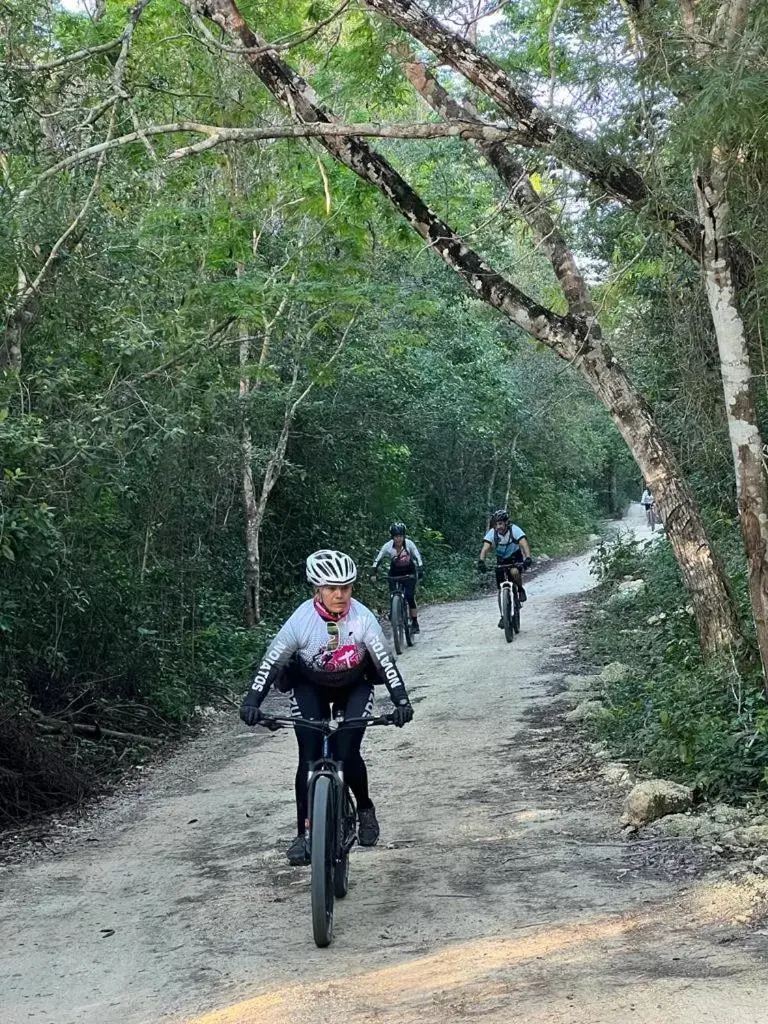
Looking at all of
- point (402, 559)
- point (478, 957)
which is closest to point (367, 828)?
point (478, 957)

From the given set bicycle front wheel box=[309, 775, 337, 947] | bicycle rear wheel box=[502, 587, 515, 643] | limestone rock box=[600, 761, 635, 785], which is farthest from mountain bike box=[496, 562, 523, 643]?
bicycle front wheel box=[309, 775, 337, 947]

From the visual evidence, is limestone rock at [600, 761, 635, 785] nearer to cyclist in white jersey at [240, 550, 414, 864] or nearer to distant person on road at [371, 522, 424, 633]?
cyclist in white jersey at [240, 550, 414, 864]

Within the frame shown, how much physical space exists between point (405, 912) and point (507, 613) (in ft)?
34.2

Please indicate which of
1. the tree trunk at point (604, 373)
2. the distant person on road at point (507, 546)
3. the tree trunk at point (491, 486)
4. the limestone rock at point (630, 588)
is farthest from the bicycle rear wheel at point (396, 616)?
the tree trunk at point (491, 486)

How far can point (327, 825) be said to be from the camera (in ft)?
17.6

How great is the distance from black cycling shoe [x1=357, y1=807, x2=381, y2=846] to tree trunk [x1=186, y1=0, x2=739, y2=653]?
4.49 m

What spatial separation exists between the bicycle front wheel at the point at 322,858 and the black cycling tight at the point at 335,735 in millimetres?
391

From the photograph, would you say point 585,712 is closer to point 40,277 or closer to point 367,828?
point 367,828

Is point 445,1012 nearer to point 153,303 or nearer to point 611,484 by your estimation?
point 153,303

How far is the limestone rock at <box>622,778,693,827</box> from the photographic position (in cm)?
702

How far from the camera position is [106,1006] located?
4801mm

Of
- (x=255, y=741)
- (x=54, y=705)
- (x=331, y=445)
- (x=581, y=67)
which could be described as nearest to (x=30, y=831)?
(x=54, y=705)

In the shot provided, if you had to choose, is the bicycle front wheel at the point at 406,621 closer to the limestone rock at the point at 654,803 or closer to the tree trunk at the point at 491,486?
the limestone rock at the point at 654,803

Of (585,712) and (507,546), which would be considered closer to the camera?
(585,712)
